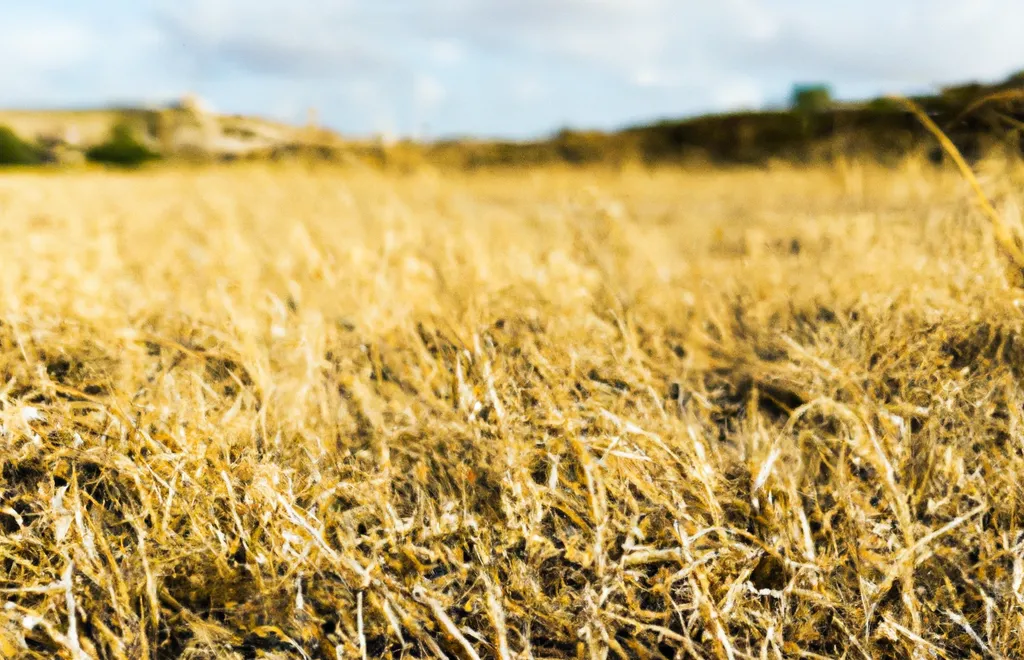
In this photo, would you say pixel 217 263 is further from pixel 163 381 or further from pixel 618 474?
pixel 618 474

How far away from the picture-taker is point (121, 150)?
11.9 meters

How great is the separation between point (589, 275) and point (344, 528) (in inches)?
51.0

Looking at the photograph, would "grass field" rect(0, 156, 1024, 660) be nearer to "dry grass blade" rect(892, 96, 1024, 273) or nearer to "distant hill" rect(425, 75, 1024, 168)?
"dry grass blade" rect(892, 96, 1024, 273)

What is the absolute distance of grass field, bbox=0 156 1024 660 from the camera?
3.58 feet

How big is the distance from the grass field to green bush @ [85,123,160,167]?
11134 mm

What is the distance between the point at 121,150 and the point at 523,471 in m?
13.0

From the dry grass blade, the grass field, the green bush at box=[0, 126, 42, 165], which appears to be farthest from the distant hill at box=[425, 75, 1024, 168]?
the grass field

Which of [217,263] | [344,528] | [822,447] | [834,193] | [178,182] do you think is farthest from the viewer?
[178,182]

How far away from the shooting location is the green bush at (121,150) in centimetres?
1159

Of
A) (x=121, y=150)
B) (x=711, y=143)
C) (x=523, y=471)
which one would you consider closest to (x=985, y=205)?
(x=523, y=471)

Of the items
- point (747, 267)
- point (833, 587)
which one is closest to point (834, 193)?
point (747, 267)

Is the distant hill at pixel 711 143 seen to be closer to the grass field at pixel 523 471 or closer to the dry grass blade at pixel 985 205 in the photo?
the dry grass blade at pixel 985 205

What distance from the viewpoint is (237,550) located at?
1170 millimetres

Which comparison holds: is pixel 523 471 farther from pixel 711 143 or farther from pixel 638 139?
pixel 638 139
